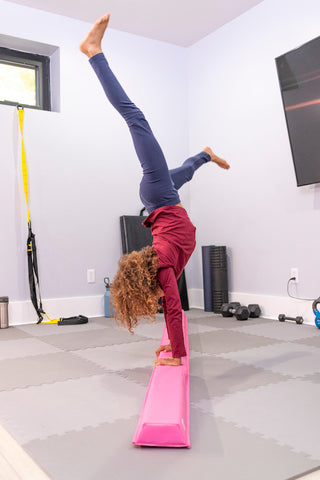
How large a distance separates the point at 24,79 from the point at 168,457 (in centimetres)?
427

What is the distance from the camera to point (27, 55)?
4.73 m

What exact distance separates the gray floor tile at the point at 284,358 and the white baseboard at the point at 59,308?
2.04 metres

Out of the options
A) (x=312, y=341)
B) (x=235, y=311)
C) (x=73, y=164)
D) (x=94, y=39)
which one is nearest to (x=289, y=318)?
(x=235, y=311)


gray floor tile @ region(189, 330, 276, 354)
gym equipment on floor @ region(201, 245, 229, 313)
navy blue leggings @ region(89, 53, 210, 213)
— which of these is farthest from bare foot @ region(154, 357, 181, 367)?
gym equipment on floor @ region(201, 245, 229, 313)

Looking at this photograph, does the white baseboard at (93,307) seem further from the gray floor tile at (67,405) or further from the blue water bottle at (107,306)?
the gray floor tile at (67,405)

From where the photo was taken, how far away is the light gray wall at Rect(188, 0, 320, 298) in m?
4.09

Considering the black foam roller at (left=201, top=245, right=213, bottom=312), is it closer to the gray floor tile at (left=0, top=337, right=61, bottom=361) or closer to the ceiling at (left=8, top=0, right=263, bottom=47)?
the gray floor tile at (left=0, top=337, right=61, bottom=361)

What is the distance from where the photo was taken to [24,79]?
471 cm

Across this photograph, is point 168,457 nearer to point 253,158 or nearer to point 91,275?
point 91,275

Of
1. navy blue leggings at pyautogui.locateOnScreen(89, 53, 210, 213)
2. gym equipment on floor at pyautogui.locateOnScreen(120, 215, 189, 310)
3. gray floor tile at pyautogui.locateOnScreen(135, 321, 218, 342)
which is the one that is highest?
navy blue leggings at pyautogui.locateOnScreen(89, 53, 210, 213)

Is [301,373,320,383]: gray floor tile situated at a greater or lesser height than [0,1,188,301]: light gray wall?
lesser

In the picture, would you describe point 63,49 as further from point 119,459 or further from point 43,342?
point 119,459

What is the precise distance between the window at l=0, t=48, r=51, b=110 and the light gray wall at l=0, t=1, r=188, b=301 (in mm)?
269

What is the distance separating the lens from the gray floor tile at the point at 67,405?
1.79 metres
